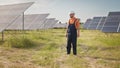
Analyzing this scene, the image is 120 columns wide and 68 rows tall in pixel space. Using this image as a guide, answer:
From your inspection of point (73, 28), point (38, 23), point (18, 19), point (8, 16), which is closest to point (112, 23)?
point (8, 16)

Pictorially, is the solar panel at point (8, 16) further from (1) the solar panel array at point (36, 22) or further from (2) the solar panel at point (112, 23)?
(1) the solar panel array at point (36, 22)

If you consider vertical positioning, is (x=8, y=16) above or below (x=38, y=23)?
above

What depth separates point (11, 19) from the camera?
50.4 ft

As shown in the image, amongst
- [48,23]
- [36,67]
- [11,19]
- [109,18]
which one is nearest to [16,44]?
[11,19]

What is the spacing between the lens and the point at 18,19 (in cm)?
2734

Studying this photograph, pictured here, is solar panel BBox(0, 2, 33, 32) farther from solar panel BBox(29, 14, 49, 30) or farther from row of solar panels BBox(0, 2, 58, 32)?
solar panel BBox(29, 14, 49, 30)

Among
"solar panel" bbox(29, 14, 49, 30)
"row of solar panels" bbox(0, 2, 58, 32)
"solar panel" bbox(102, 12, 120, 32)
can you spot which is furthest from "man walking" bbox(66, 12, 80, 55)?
"solar panel" bbox(29, 14, 49, 30)

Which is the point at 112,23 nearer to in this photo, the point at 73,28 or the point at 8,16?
the point at 8,16

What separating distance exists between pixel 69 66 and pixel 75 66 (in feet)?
0.58

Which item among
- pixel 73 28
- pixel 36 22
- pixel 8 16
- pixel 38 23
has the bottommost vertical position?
pixel 38 23

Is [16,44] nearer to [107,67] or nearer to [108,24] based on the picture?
[107,67]

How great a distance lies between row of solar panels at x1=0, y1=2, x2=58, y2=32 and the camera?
15469mm

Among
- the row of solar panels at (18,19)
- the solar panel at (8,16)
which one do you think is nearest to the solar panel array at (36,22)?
the row of solar panels at (18,19)

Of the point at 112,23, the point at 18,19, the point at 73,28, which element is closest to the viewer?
the point at 73,28
